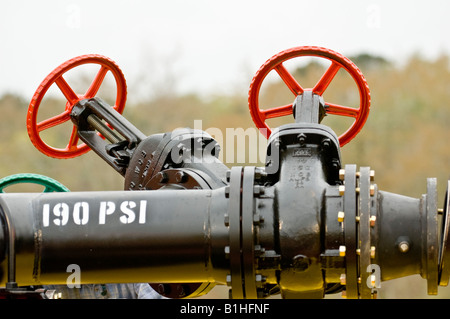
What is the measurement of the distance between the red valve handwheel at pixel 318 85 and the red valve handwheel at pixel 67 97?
98 cm

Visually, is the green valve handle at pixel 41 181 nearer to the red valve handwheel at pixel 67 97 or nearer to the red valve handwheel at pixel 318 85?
the red valve handwheel at pixel 67 97

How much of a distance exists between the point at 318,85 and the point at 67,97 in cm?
141

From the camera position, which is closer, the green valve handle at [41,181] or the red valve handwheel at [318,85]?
the red valve handwheel at [318,85]

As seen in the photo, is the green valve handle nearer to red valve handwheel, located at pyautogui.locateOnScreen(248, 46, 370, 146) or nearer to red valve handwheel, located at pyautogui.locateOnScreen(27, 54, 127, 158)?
red valve handwheel, located at pyautogui.locateOnScreen(27, 54, 127, 158)

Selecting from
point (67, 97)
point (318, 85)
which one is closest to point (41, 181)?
point (67, 97)

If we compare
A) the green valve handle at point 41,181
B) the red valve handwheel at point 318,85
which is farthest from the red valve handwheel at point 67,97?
the red valve handwheel at point 318,85

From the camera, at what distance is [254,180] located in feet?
11.4

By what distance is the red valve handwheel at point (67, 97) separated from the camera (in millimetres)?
5000

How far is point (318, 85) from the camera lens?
16.0 feet

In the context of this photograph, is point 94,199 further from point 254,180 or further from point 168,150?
point 168,150

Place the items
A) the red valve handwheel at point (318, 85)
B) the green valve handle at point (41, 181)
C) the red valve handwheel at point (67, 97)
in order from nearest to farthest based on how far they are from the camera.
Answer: the red valve handwheel at point (318, 85) → the red valve handwheel at point (67, 97) → the green valve handle at point (41, 181)

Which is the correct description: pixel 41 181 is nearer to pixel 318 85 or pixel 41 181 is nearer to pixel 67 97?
pixel 67 97

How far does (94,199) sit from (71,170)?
32.5 metres
